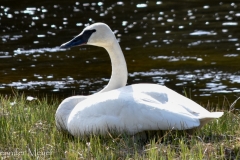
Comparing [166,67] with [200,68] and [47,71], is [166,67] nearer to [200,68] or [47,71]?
[200,68]

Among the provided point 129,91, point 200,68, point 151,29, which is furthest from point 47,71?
point 129,91

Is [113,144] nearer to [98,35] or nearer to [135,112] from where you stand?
[135,112]

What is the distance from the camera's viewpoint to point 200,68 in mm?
15891

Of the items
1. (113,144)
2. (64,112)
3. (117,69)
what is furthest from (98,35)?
(113,144)

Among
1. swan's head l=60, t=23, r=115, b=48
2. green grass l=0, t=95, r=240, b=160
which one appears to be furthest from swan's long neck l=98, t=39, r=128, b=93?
green grass l=0, t=95, r=240, b=160

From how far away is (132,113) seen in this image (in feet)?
21.4

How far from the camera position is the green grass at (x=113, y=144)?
570 centimetres

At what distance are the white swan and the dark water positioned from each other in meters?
5.70

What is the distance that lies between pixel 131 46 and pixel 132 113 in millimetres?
12158

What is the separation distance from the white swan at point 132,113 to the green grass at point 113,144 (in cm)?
11

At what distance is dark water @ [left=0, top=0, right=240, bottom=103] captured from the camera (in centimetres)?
1484

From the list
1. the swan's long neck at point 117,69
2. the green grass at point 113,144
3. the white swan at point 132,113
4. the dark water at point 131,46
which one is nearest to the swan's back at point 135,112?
the white swan at point 132,113

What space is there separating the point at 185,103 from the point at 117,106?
730 millimetres

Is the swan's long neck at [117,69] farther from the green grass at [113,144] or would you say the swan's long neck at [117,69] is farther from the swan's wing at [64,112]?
the green grass at [113,144]
